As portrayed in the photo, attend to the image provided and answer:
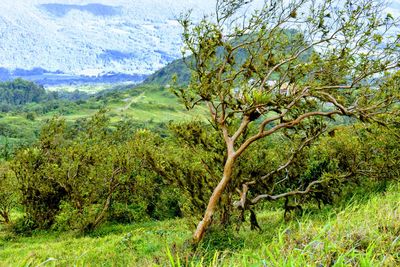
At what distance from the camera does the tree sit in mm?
11977

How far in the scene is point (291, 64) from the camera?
1373 centimetres

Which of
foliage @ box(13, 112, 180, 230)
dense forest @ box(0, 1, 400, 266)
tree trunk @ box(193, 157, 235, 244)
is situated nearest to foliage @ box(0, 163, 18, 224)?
foliage @ box(13, 112, 180, 230)

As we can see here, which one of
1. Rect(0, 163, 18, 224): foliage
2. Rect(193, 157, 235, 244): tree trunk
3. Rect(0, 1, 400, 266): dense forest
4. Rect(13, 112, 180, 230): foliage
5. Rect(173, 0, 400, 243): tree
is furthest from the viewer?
Rect(0, 163, 18, 224): foliage

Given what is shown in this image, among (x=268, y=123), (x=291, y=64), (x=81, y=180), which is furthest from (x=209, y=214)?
(x=81, y=180)

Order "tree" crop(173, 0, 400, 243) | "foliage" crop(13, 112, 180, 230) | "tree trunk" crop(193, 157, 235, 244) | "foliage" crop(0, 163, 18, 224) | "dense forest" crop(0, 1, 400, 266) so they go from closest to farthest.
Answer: "tree trunk" crop(193, 157, 235, 244), "dense forest" crop(0, 1, 400, 266), "tree" crop(173, 0, 400, 243), "foliage" crop(13, 112, 180, 230), "foliage" crop(0, 163, 18, 224)

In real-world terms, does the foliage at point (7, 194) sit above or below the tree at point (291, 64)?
below

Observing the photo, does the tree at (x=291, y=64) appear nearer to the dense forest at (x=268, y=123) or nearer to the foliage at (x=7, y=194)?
the dense forest at (x=268, y=123)

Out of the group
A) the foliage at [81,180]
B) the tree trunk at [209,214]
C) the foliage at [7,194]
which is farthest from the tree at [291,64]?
the foliage at [7,194]

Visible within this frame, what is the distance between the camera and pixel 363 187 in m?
16.1

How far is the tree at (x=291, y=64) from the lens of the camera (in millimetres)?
11977

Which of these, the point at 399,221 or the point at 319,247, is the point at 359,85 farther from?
the point at 319,247

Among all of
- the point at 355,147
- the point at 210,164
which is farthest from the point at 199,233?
the point at 355,147

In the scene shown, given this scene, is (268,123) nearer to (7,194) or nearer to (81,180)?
(81,180)

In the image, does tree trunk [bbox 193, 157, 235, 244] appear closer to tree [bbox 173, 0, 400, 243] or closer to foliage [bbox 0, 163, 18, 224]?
tree [bbox 173, 0, 400, 243]
